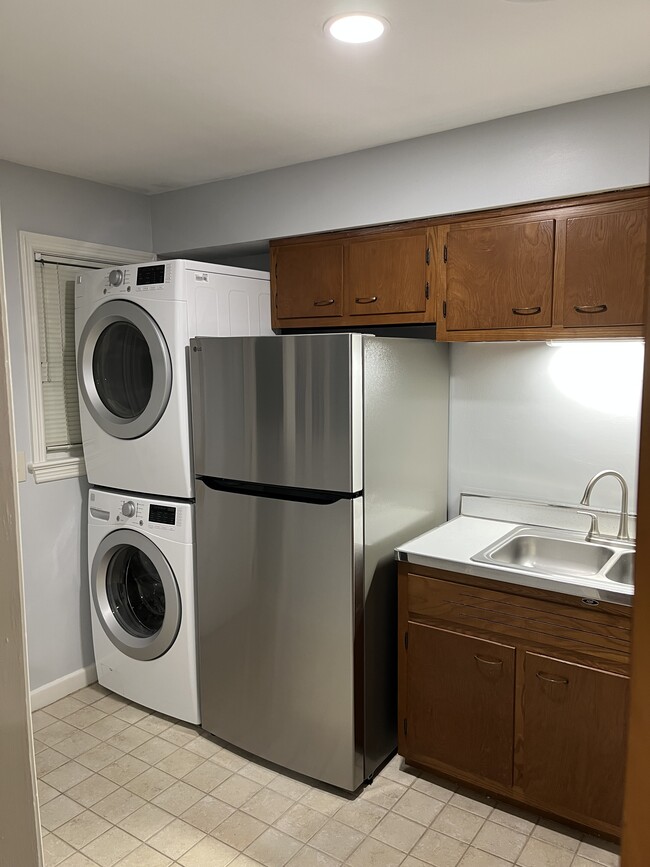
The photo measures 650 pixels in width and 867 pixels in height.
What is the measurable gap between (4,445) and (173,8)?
52.3 inches

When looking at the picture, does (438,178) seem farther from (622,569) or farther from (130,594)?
(130,594)

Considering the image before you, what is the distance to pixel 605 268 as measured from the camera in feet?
7.09

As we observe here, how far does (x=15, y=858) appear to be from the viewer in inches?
25.9

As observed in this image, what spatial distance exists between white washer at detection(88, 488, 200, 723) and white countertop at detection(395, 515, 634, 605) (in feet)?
3.12

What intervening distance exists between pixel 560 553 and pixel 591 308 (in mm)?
942

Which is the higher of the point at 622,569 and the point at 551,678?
the point at 622,569

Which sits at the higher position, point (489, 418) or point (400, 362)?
point (400, 362)

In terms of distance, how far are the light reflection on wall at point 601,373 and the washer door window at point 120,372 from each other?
157 cm

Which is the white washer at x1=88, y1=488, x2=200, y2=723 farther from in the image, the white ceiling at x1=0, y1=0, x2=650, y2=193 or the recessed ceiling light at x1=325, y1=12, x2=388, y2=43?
the recessed ceiling light at x1=325, y1=12, x2=388, y2=43

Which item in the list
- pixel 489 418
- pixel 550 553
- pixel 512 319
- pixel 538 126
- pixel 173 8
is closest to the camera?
pixel 173 8

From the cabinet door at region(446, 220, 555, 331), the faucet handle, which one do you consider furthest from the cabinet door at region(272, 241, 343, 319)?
the faucet handle

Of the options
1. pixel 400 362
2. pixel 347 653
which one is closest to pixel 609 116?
pixel 400 362

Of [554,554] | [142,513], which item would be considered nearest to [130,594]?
[142,513]

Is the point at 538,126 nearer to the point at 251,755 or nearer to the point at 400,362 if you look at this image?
the point at 400,362
